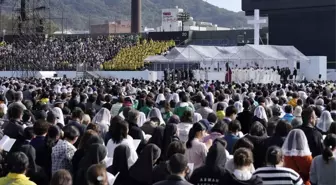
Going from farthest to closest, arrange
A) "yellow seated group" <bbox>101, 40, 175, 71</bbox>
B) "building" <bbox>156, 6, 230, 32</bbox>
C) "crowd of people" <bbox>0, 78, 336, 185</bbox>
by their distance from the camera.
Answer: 1. "building" <bbox>156, 6, 230, 32</bbox>
2. "yellow seated group" <bbox>101, 40, 175, 71</bbox>
3. "crowd of people" <bbox>0, 78, 336, 185</bbox>

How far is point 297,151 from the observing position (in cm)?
923

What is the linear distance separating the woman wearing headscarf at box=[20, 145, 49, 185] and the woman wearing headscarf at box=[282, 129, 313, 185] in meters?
2.92

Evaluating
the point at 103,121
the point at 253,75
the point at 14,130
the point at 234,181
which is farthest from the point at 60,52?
the point at 234,181

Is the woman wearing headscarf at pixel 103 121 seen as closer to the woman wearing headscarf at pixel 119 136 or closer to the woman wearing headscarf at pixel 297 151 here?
the woman wearing headscarf at pixel 119 136

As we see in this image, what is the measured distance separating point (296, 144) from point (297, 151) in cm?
10

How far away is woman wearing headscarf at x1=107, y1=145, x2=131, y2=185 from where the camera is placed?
9132 mm

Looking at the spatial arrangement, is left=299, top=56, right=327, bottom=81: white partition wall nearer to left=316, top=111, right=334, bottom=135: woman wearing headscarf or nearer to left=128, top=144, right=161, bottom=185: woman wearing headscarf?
left=316, top=111, right=334, bottom=135: woman wearing headscarf

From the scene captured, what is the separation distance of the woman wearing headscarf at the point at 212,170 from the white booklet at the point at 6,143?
3359 mm

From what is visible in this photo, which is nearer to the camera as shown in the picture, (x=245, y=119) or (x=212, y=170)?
(x=212, y=170)

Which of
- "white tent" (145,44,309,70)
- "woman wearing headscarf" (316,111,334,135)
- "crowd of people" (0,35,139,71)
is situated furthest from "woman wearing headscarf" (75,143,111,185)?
"crowd of people" (0,35,139,71)

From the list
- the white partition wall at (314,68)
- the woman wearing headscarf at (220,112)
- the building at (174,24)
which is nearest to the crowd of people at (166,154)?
the woman wearing headscarf at (220,112)

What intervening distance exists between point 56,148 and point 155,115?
3.97 meters

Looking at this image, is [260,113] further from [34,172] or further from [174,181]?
[174,181]

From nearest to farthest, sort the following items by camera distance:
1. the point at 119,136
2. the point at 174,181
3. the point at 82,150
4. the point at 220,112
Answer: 1. the point at 174,181
2. the point at 82,150
3. the point at 119,136
4. the point at 220,112
